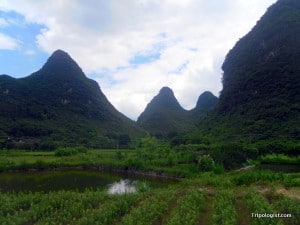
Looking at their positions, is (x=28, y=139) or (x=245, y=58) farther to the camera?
(x=245, y=58)

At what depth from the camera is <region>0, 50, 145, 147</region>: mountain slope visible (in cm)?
8175

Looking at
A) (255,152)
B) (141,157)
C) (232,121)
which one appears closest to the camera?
(255,152)

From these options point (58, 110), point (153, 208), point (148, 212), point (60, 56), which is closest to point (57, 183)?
point (153, 208)

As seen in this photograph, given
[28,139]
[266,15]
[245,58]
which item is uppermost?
[266,15]

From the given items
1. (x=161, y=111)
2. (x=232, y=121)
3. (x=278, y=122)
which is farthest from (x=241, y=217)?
(x=161, y=111)

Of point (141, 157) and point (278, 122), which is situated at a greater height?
point (278, 122)

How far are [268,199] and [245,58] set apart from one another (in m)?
76.8

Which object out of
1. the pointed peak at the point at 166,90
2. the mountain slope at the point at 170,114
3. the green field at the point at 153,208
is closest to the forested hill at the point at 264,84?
the mountain slope at the point at 170,114

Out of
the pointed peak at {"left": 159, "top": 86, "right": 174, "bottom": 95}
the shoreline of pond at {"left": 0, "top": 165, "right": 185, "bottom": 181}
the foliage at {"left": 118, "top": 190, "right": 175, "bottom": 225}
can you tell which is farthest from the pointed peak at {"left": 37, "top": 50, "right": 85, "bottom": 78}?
the foliage at {"left": 118, "top": 190, "right": 175, "bottom": 225}

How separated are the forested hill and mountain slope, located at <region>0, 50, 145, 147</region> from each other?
89.5 ft

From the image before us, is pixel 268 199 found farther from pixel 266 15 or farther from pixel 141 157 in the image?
pixel 266 15

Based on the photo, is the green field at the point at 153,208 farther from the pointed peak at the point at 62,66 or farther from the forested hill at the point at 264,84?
the pointed peak at the point at 62,66

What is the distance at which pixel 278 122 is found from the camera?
211 feet

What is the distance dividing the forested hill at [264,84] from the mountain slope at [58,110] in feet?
89.5
